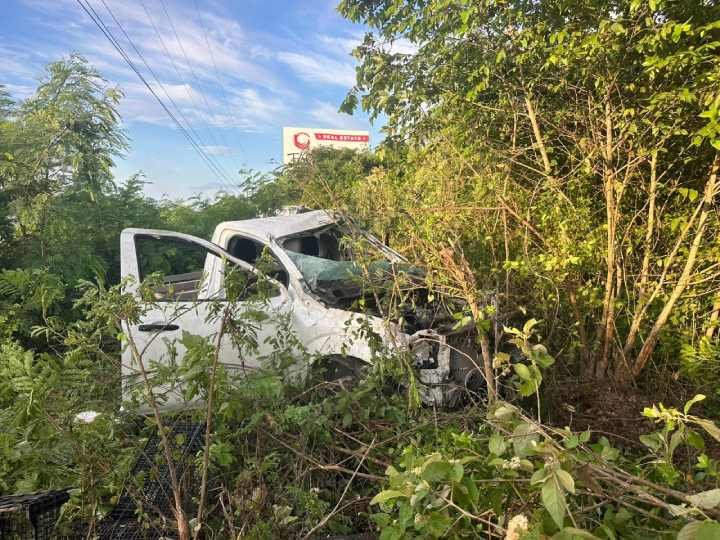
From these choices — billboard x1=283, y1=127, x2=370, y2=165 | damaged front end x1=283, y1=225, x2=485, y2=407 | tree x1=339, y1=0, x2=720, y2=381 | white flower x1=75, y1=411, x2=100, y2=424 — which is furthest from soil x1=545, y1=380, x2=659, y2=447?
billboard x1=283, y1=127, x2=370, y2=165

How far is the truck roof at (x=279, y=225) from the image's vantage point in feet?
15.2

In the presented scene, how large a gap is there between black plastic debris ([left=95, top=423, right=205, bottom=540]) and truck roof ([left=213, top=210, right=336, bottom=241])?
2.30m

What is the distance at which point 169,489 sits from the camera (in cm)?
241

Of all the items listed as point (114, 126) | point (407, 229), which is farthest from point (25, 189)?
point (407, 229)

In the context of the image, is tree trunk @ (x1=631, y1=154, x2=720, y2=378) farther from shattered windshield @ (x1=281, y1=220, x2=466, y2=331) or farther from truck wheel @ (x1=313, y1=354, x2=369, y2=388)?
truck wheel @ (x1=313, y1=354, x2=369, y2=388)

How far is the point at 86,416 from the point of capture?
7.92 ft

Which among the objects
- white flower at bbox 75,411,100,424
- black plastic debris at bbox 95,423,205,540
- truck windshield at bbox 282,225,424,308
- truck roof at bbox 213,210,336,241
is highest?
truck roof at bbox 213,210,336,241

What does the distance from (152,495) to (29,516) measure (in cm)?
62

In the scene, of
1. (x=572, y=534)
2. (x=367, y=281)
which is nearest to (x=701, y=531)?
(x=572, y=534)

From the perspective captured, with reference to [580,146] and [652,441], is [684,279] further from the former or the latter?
[652,441]

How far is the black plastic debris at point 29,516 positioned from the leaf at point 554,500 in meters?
1.79

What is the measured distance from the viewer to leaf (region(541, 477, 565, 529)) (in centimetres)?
112

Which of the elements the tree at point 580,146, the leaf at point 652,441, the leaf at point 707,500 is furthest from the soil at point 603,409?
the leaf at point 707,500

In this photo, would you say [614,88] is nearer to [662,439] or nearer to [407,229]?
[407,229]
